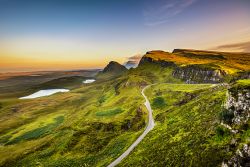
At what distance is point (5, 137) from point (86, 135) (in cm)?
11645

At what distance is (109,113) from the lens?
16212 cm

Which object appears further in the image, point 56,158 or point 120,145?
point 56,158

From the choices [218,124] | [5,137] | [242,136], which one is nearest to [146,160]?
[218,124]

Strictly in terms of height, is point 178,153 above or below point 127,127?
above

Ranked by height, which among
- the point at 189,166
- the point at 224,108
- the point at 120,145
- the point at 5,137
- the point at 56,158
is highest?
the point at 224,108

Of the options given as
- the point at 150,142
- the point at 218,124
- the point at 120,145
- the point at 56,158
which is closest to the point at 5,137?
the point at 56,158

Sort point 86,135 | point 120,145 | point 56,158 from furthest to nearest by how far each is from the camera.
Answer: point 86,135, point 56,158, point 120,145

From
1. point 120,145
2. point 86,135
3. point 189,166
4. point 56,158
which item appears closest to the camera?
point 189,166

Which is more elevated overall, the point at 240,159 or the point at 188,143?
the point at 240,159

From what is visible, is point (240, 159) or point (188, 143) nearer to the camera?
point (240, 159)

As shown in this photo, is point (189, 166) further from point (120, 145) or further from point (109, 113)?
point (109, 113)

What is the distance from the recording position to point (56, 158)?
103 metres

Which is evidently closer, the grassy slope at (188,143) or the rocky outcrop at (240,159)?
the rocky outcrop at (240,159)

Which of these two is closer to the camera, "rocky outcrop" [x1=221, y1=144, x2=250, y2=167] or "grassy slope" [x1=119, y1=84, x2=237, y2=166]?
"rocky outcrop" [x1=221, y1=144, x2=250, y2=167]
